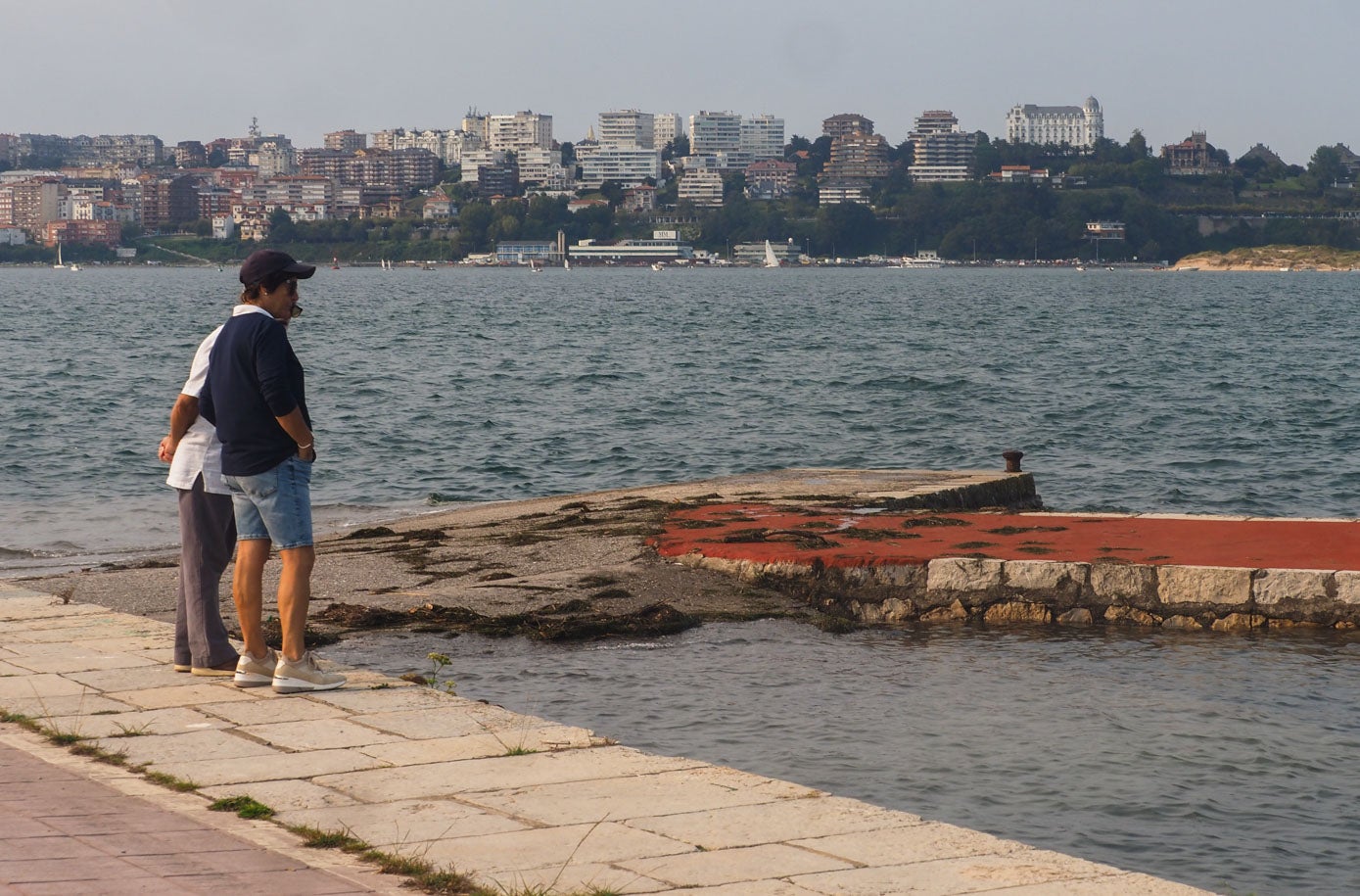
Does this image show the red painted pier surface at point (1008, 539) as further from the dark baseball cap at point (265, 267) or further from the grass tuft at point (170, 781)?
the grass tuft at point (170, 781)

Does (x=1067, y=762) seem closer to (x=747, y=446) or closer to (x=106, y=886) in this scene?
(x=106, y=886)

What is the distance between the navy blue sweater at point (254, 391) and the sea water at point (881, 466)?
1581 mm

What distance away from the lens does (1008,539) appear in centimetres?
1085

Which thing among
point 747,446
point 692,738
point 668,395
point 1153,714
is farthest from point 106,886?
→ point 668,395

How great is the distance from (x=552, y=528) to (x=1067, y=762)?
6.23 m

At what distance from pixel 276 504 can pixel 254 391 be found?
1.59 feet

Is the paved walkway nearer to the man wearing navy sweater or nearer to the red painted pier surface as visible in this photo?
the man wearing navy sweater

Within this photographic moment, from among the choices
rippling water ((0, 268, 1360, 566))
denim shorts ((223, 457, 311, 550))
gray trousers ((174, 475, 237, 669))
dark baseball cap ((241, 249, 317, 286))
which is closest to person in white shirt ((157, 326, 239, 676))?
gray trousers ((174, 475, 237, 669))

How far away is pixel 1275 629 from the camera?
9438mm

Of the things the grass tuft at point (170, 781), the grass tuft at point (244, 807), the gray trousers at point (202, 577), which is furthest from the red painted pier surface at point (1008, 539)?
the grass tuft at point (244, 807)

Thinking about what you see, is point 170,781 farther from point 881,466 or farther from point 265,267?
point 881,466

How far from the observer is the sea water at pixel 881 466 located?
22.0 ft

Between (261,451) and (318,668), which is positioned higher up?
(261,451)

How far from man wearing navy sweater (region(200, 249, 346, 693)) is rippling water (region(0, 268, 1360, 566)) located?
8.64 meters
